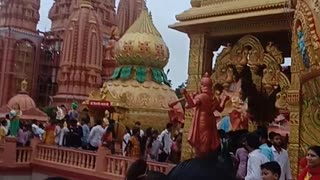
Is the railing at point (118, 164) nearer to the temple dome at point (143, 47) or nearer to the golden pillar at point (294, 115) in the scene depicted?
the golden pillar at point (294, 115)

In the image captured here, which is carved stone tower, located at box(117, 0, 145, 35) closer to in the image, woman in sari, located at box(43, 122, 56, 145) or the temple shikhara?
the temple shikhara

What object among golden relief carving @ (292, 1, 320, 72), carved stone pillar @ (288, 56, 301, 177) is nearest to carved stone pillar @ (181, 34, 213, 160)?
carved stone pillar @ (288, 56, 301, 177)

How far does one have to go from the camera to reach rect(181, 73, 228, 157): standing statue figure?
725 centimetres

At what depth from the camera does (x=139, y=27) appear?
73.2 ft

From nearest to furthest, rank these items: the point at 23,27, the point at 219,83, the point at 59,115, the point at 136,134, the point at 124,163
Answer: the point at 219,83, the point at 124,163, the point at 136,134, the point at 59,115, the point at 23,27

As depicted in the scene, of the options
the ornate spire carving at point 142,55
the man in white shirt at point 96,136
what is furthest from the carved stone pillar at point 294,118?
the ornate spire carving at point 142,55

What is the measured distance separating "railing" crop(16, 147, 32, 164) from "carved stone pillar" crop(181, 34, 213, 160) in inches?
236

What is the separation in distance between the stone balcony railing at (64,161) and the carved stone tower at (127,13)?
88.1 ft

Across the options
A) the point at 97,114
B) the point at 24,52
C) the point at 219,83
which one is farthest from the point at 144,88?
the point at 24,52

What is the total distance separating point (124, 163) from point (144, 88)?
32.4 feet

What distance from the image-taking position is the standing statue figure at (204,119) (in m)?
7.25

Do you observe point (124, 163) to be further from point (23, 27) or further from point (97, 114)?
point (23, 27)

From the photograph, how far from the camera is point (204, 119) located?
7293 mm

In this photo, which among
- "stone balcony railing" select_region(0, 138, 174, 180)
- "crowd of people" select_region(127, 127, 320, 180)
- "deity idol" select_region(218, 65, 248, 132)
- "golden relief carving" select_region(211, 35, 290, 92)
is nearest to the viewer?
"crowd of people" select_region(127, 127, 320, 180)
